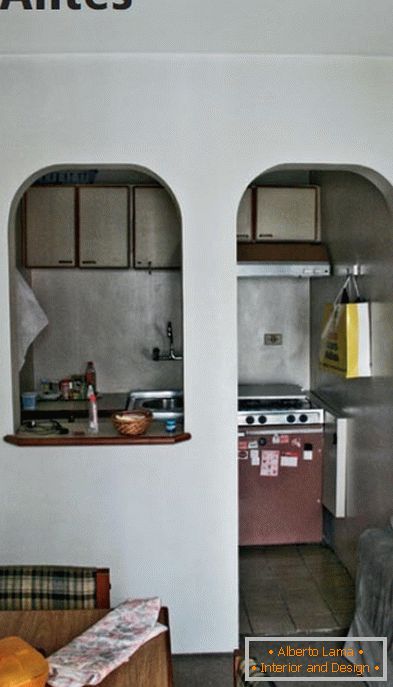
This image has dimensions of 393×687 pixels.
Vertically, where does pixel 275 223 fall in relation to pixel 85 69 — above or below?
below

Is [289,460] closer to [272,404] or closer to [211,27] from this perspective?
[272,404]

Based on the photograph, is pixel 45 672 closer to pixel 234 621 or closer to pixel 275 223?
pixel 234 621

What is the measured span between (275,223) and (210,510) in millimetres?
2060

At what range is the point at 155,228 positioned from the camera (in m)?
4.23

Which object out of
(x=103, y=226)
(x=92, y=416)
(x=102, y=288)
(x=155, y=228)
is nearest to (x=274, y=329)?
(x=155, y=228)

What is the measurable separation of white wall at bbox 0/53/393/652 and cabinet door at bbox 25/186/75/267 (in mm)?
1509

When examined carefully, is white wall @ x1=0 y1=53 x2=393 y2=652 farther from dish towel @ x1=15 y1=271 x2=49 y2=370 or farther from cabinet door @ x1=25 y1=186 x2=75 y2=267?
cabinet door @ x1=25 y1=186 x2=75 y2=267

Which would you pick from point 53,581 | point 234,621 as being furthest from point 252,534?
point 53,581

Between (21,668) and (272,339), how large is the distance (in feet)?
11.3

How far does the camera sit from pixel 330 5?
2.18 metres

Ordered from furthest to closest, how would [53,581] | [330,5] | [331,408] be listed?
1. [331,408]
2. [330,5]
3. [53,581]

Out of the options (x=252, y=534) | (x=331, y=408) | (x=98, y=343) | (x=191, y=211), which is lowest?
(x=252, y=534)

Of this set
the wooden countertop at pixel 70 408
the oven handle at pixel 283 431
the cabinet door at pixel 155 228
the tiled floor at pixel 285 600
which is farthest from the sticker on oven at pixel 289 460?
the cabinet door at pixel 155 228

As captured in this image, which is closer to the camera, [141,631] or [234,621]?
[141,631]
